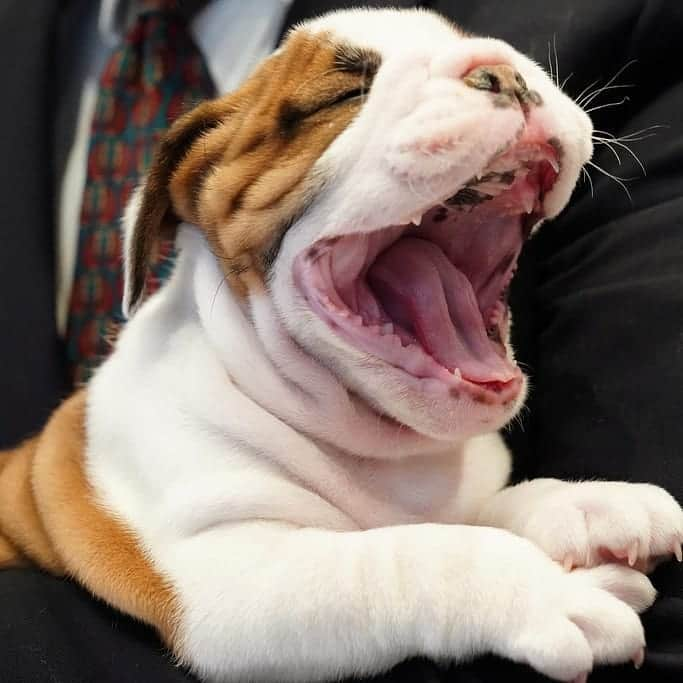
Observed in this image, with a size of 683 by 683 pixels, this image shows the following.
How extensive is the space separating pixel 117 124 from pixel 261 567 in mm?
1384

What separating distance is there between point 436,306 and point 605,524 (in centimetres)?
36

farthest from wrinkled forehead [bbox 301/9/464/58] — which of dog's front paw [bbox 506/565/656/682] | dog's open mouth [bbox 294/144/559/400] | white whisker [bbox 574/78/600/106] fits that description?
dog's front paw [bbox 506/565/656/682]

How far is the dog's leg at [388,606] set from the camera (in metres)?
0.84

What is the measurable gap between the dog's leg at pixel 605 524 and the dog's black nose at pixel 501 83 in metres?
0.50

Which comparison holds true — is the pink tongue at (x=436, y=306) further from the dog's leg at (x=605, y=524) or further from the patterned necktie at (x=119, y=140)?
the patterned necktie at (x=119, y=140)

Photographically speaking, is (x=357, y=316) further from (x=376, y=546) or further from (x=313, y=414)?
(x=376, y=546)

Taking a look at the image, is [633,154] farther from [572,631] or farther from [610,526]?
[572,631]

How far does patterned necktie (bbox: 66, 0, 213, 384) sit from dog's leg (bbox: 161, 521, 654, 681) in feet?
3.24

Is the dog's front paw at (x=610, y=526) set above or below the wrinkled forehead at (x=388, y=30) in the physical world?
below

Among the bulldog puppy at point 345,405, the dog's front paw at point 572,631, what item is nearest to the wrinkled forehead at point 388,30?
the bulldog puppy at point 345,405

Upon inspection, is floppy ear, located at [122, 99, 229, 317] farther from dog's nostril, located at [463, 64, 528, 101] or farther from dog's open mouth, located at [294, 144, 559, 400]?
dog's nostril, located at [463, 64, 528, 101]

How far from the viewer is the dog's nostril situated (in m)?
0.98

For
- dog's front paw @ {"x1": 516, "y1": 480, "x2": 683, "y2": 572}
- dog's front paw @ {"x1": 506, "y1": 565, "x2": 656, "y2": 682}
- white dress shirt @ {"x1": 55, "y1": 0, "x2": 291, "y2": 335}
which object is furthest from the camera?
Answer: white dress shirt @ {"x1": 55, "y1": 0, "x2": 291, "y2": 335}

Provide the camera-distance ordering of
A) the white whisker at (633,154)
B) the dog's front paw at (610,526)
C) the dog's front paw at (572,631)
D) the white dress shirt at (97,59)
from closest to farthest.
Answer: the dog's front paw at (572,631) < the dog's front paw at (610,526) < the white whisker at (633,154) < the white dress shirt at (97,59)
